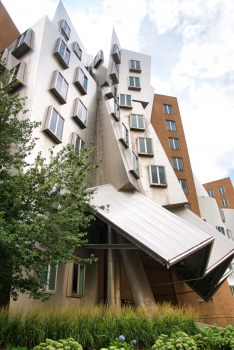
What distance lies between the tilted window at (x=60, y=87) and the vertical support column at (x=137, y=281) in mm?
12088

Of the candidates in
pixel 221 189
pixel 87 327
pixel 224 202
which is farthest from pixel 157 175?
pixel 221 189

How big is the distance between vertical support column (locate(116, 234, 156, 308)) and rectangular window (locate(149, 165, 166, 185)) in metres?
6.63

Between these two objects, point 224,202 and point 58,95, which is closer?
point 58,95

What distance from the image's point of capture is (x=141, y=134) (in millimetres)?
23297

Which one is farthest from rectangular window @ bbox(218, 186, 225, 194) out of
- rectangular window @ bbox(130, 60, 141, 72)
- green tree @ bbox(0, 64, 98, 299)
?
green tree @ bbox(0, 64, 98, 299)

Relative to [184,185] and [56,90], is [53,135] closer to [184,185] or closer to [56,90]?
[56,90]

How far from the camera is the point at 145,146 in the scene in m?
22.4

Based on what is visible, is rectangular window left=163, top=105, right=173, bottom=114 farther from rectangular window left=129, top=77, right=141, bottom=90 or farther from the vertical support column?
the vertical support column

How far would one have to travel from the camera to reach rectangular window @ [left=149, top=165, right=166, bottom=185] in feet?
67.2

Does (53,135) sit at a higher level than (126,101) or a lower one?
lower

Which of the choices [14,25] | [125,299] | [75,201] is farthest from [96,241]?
[14,25]

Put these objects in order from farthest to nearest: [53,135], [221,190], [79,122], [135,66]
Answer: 1. [221,190]
2. [135,66]
3. [79,122]
4. [53,135]

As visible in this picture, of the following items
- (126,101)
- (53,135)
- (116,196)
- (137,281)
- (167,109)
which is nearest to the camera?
(137,281)

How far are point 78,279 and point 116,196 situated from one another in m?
5.98
